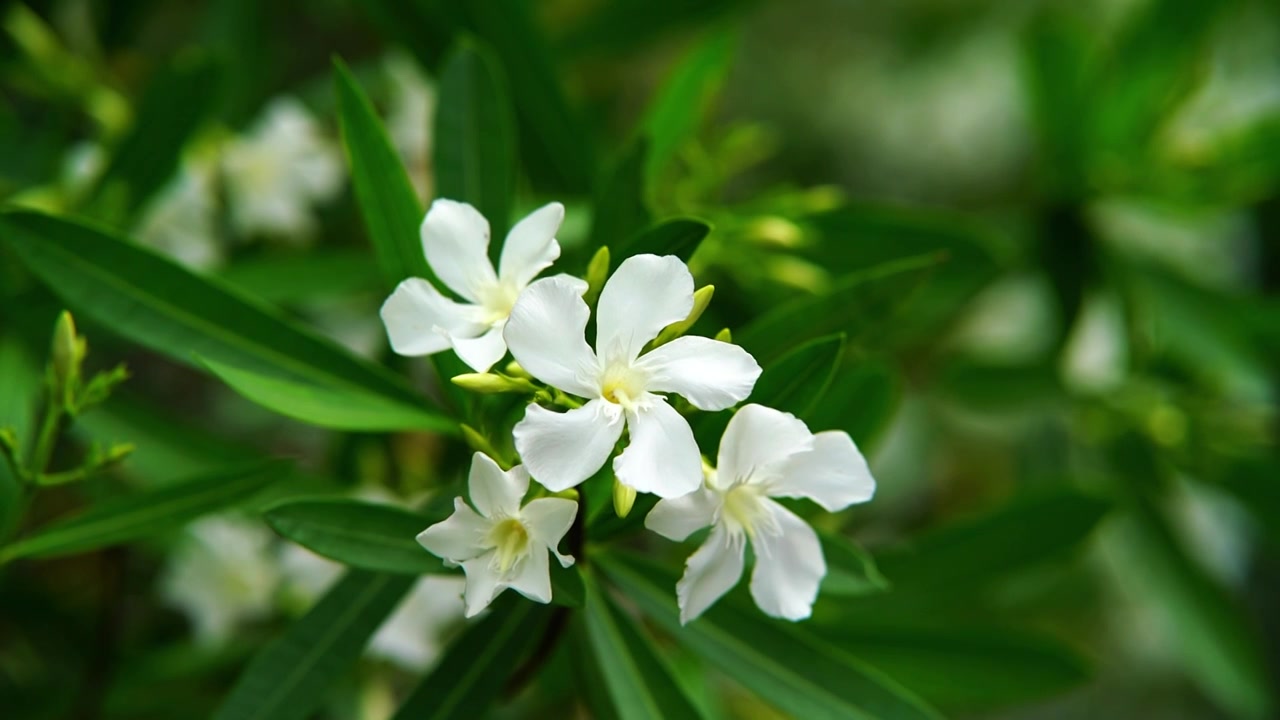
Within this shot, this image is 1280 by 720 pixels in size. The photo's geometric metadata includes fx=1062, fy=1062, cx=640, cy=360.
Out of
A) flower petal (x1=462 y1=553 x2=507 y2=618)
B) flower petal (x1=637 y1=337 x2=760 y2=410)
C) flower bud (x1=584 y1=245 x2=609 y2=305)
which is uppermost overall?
flower bud (x1=584 y1=245 x2=609 y2=305)

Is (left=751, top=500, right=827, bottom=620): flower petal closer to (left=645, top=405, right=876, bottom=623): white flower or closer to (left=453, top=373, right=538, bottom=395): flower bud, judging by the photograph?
(left=645, top=405, right=876, bottom=623): white flower

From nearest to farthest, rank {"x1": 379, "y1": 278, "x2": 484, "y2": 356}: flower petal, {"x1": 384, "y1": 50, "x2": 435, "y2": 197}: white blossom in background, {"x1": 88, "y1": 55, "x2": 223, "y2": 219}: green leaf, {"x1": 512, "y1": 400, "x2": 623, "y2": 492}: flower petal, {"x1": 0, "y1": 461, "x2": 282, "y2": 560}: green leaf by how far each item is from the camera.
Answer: {"x1": 512, "y1": 400, "x2": 623, "y2": 492}: flower petal, {"x1": 379, "y1": 278, "x2": 484, "y2": 356}: flower petal, {"x1": 0, "y1": 461, "x2": 282, "y2": 560}: green leaf, {"x1": 88, "y1": 55, "x2": 223, "y2": 219}: green leaf, {"x1": 384, "y1": 50, "x2": 435, "y2": 197}: white blossom in background

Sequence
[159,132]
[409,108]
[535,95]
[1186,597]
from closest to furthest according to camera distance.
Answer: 1. [159,132]
2. [535,95]
3. [409,108]
4. [1186,597]

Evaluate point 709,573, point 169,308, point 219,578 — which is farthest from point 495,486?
point 219,578

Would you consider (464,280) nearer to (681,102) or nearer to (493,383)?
(493,383)

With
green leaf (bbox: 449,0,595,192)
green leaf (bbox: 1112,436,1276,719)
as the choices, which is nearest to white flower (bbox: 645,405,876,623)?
green leaf (bbox: 449,0,595,192)

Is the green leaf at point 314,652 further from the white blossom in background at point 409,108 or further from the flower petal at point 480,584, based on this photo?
the white blossom in background at point 409,108

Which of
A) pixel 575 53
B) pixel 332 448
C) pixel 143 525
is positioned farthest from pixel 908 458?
pixel 143 525

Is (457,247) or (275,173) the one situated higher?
(457,247)
